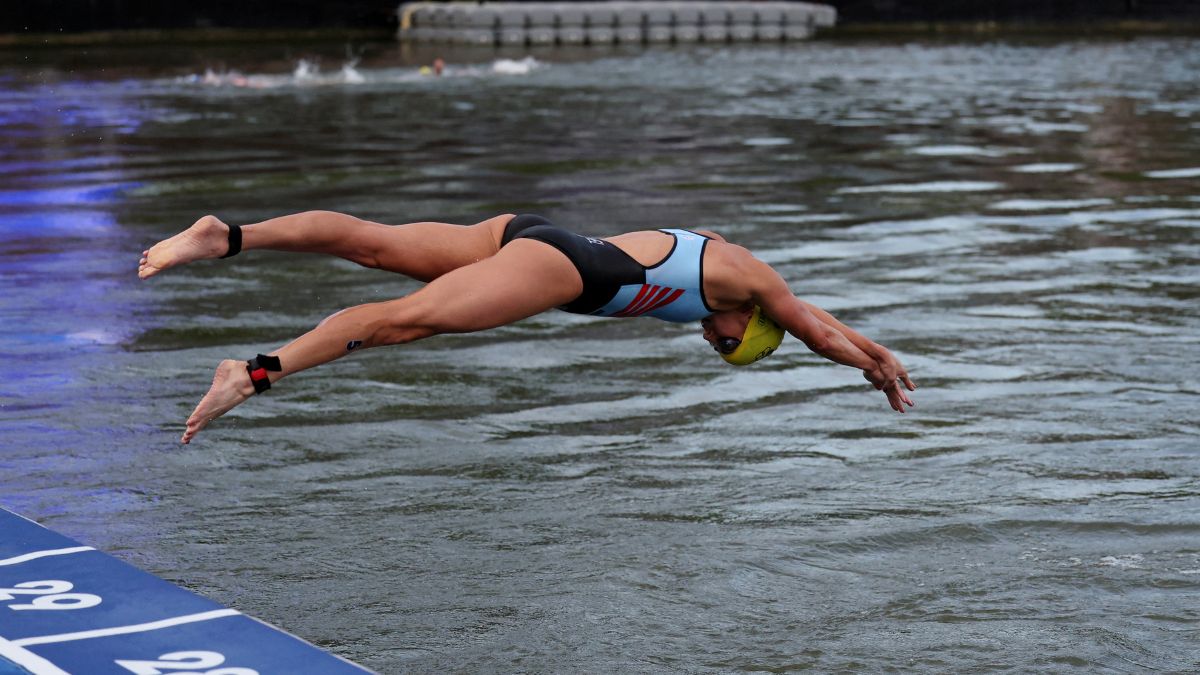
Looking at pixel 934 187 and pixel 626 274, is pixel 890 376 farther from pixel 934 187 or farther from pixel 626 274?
pixel 934 187

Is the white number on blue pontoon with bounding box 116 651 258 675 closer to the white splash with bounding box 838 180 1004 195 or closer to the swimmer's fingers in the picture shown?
the swimmer's fingers

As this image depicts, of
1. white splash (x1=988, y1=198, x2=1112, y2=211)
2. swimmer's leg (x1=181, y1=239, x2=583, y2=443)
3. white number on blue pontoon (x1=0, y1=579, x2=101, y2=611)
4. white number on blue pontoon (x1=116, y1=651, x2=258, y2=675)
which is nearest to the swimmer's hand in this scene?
swimmer's leg (x1=181, y1=239, x2=583, y2=443)

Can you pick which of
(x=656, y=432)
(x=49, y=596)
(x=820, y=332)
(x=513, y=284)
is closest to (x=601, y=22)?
(x=656, y=432)

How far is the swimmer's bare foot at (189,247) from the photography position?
6.36 meters

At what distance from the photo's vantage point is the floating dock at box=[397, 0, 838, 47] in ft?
160

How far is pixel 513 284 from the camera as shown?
6480 millimetres

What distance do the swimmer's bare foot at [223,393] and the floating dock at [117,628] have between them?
2.11 feet

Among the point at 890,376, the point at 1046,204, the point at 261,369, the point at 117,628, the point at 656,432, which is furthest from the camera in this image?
the point at 1046,204

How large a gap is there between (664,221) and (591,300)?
8.76 meters

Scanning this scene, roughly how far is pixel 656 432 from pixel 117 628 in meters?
3.91

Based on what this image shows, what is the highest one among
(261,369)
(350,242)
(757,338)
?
(350,242)

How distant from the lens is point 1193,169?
2019cm

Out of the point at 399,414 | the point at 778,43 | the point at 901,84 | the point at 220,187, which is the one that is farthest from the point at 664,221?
the point at 778,43

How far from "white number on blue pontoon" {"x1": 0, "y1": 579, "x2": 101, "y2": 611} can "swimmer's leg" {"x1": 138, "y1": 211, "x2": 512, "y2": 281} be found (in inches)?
48.4
